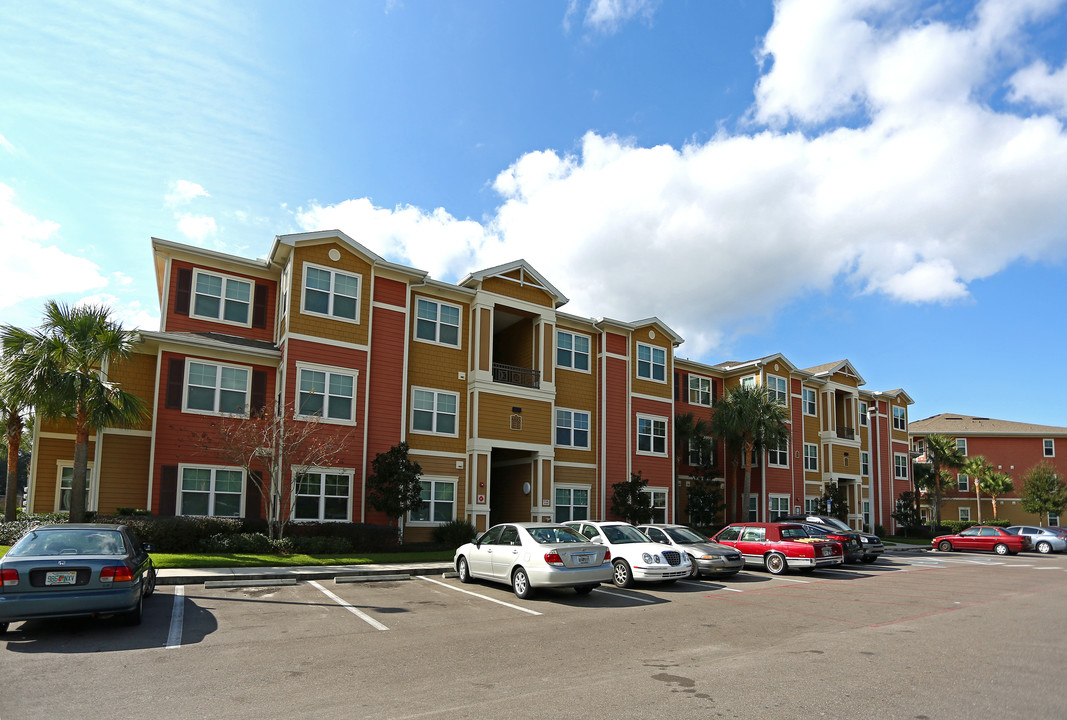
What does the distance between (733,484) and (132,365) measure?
96.6 feet

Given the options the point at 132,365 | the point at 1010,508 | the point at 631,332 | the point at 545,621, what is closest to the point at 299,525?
the point at 132,365

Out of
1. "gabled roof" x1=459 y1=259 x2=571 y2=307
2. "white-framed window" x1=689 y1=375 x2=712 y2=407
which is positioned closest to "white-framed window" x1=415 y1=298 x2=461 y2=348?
"gabled roof" x1=459 y1=259 x2=571 y2=307

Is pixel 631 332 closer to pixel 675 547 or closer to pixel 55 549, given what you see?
pixel 675 547

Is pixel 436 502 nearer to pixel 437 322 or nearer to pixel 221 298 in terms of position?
pixel 437 322

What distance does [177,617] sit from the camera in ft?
37.2

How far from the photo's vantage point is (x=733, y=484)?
38.2 m

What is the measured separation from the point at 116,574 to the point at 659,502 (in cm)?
2637

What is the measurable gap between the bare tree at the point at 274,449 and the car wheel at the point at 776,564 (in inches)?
530

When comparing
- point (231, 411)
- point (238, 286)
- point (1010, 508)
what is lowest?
point (1010, 508)

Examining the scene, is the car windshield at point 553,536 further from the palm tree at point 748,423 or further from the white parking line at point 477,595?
the palm tree at point 748,423

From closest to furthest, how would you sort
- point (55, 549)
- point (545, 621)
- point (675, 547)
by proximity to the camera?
1. point (55, 549)
2. point (545, 621)
3. point (675, 547)

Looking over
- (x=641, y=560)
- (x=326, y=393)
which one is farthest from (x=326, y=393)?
(x=641, y=560)

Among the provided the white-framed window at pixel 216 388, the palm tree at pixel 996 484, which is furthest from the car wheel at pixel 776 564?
the palm tree at pixel 996 484

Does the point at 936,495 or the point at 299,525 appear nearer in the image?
the point at 299,525
